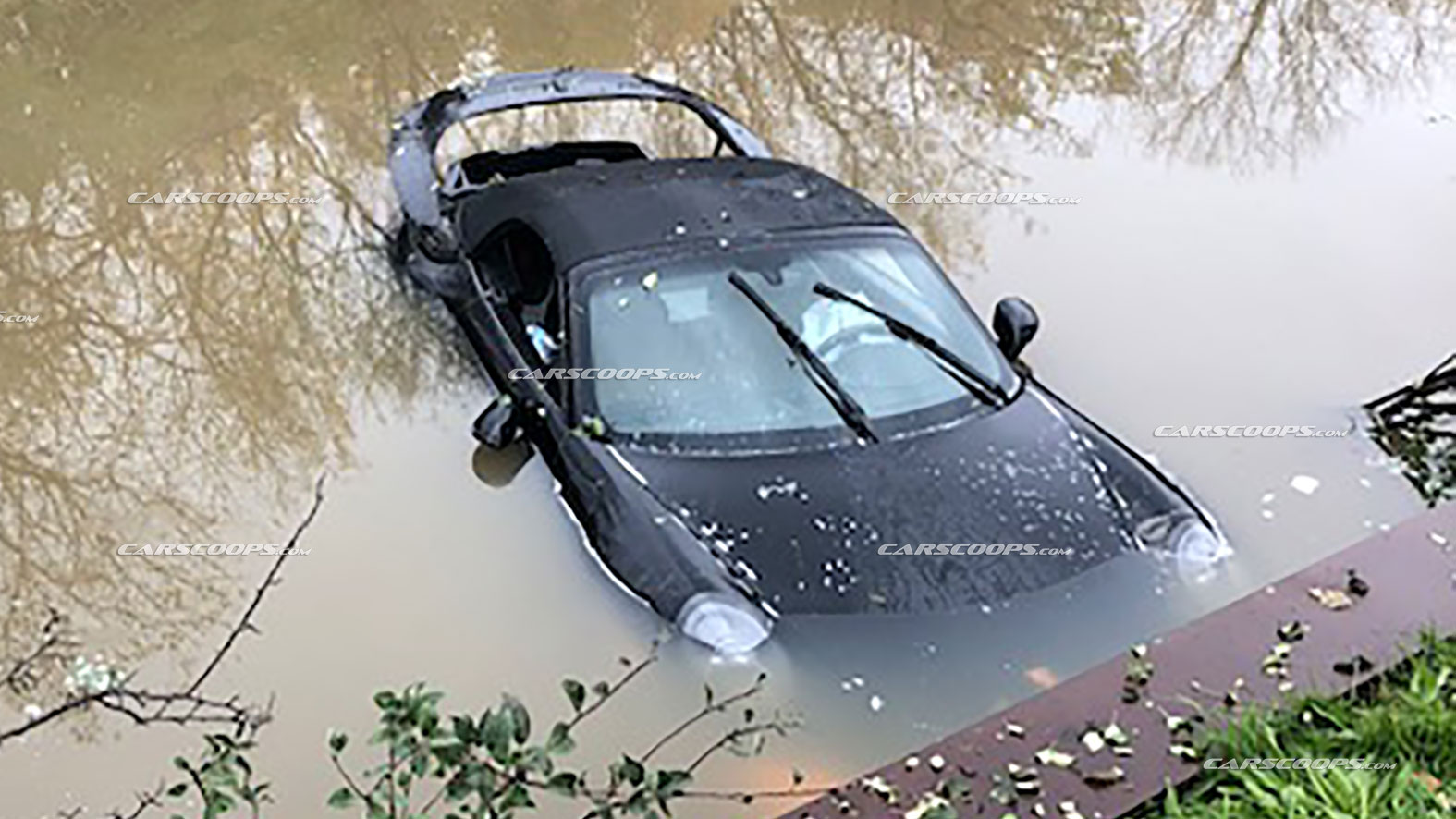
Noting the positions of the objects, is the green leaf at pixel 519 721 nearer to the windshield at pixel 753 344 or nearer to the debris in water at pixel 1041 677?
the debris in water at pixel 1041 677

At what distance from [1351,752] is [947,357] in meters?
2.09

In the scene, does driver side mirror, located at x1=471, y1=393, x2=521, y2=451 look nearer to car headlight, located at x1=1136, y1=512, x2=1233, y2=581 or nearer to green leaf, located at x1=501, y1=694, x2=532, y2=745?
car headlight, located at x1=1136, y1=512, x2=1233, y2=581

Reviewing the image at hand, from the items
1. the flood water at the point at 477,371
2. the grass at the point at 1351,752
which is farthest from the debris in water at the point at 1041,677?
the grass at the point at 1351,752

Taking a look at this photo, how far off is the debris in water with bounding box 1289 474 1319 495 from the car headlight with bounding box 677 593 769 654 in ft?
7.44

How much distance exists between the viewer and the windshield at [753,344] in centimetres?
478

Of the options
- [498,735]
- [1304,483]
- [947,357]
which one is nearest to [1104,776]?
[498,735]

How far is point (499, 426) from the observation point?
5.04m

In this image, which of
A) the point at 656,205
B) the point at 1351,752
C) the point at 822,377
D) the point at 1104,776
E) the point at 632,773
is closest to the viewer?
the point at 632,773

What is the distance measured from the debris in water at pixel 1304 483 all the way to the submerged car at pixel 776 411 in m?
0.83

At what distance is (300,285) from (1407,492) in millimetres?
4508

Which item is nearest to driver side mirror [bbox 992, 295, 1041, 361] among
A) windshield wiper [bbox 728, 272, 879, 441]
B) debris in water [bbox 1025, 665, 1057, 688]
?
windshield wiper [bbox 728, 272, 879, 441]

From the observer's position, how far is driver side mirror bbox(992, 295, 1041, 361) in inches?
211

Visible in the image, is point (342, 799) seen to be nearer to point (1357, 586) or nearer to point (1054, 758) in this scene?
point (1054, 758)

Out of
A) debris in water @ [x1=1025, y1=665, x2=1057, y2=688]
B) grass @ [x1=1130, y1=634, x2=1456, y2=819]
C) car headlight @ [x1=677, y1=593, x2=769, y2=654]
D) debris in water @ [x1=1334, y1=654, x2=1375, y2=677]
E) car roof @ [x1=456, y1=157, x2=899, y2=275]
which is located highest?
car roof @ [x1=456, y1=157, x2=899, y2=275]
